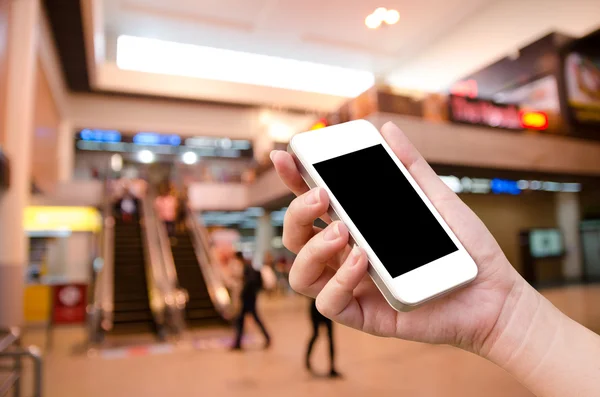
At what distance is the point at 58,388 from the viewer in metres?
4.56

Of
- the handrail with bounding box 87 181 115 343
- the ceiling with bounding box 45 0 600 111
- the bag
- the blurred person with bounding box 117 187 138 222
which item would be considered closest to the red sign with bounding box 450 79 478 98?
the ceiling with bounding box 45 0 600 111

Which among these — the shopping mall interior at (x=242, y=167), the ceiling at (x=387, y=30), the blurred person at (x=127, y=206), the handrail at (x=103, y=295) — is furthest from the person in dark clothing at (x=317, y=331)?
the blurred person at (x=127, y=206)

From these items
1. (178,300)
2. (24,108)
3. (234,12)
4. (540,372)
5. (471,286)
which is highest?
(24,108)

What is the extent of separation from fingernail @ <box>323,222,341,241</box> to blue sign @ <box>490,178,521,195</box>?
4.59ft

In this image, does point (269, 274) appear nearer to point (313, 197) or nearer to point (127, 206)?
point (127, 206)

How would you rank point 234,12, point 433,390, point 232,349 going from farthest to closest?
point 232,349 → point 433,390 → point 234,12

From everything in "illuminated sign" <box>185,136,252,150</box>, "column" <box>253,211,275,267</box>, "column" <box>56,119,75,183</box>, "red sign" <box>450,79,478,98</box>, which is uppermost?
"illuminated sign" <box>185,136,252,150</box>

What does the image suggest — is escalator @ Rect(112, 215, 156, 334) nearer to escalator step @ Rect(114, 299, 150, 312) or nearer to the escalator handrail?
escalator step @ Rect(114, 299, 150, 312)

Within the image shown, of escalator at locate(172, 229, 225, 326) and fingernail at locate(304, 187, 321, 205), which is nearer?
fingernail at locate(304, 187, 321, 205)

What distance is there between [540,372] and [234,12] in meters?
1.72

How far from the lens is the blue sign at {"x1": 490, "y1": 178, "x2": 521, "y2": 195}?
6.31ft

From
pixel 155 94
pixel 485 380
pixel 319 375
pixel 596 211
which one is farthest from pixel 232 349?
pixel 155 94

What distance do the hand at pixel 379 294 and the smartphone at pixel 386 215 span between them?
29 millimetres

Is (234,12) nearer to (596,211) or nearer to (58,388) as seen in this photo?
(596,211)
